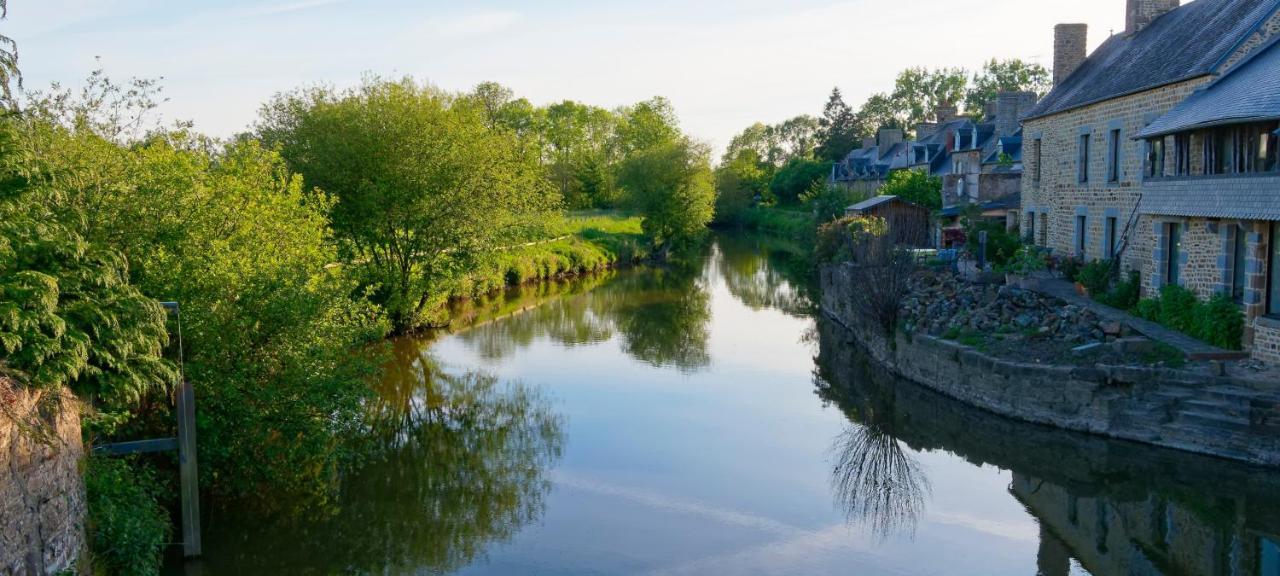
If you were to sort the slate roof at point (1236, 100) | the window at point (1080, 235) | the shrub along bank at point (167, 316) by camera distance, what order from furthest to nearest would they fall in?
the window at point (1080, 235) < the slate roof at point (1236, 100) < the shrub along bank at point (167, 316)

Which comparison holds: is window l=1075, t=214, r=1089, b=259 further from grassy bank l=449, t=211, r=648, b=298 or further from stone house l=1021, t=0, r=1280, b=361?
grassy bank l=449, t=211, r=648, b=298

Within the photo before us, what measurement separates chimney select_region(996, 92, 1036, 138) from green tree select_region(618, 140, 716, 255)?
1601cm

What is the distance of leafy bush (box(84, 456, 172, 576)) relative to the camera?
28.2 feet

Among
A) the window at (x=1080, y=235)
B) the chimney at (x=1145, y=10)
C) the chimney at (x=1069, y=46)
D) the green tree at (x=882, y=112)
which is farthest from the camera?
the green tree at (x=882, y=112)

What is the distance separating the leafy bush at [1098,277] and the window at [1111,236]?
726 millimetres

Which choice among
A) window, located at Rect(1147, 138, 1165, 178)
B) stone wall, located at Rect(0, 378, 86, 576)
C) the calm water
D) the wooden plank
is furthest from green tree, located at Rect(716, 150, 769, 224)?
stone wall, located at Rect(0, 378, 86, 576)

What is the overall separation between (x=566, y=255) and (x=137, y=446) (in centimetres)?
3025

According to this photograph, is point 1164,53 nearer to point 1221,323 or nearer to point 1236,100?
point 1236,100

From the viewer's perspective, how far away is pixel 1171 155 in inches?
704

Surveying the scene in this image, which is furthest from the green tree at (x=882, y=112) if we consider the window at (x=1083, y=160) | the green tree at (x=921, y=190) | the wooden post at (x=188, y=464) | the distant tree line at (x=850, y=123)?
the wooden post at (x=188, y=464)

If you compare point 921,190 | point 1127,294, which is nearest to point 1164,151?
point 1127,294

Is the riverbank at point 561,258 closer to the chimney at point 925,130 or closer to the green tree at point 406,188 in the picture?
the green tree at point 406,188

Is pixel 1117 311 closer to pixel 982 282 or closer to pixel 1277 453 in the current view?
pixel 982 282

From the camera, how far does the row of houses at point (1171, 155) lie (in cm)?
1413
